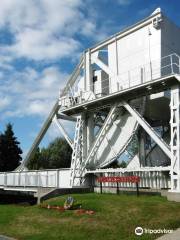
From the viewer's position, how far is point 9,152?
2436 inches

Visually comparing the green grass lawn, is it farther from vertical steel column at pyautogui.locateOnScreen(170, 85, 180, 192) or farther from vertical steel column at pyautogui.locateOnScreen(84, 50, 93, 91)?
vertical steel column at pyautogui.locateOnScreen(84, 50, 93, 91)

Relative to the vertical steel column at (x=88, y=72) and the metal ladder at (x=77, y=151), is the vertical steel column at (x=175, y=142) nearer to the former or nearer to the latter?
the metal ladder at (x=77, y=151)

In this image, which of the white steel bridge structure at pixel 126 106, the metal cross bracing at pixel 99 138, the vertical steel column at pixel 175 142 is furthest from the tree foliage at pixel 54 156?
the vertical steel column at pixel 175 142

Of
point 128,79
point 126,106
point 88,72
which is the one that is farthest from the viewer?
point 88,72

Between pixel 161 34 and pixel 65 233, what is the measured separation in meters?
16.1

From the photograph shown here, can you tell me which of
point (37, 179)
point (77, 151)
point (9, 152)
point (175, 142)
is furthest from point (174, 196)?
point (9, 152)

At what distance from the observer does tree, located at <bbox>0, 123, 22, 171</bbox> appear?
2406 inches

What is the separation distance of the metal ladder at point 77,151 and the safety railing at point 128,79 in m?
1.89

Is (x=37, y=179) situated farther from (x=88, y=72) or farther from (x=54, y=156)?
(x=54, y=156)

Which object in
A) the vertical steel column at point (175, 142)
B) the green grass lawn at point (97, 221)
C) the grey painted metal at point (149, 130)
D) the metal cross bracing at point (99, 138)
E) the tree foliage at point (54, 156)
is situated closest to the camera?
the green grass lawn at point (97, 221)

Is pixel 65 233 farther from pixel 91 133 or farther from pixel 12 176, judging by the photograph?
pixel 12 176

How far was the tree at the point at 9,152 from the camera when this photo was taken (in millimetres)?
61100

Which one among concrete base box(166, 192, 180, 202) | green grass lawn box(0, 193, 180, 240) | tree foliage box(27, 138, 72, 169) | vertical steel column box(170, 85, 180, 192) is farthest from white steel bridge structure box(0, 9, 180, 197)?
tree foliage box(27, 138, 72, 169)

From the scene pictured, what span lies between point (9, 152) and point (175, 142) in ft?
140
